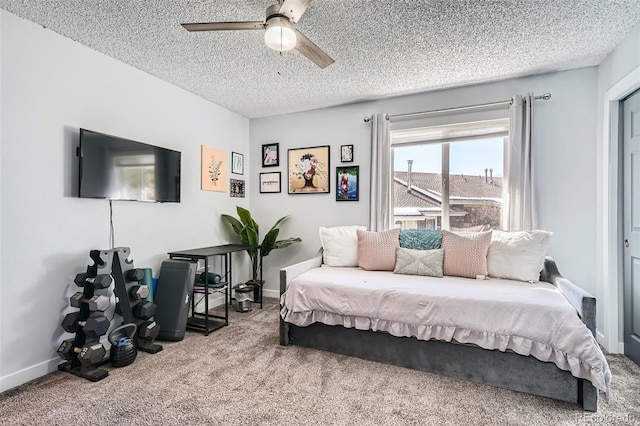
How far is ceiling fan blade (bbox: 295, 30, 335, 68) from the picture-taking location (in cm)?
200

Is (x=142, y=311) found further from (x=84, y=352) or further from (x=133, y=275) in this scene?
(x=84, y=352)

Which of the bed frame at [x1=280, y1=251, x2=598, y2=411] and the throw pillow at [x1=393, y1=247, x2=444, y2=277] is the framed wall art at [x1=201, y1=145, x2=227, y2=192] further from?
the throw pillow at [x1=393, y1=247, x2=444, y2=277]

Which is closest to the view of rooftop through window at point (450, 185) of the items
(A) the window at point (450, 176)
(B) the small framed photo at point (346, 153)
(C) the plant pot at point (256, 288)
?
(A) the window at point (450, 176)

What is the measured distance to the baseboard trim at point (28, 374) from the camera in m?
2.12

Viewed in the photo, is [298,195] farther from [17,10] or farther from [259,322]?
[17,10]

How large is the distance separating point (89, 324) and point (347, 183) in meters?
2.86

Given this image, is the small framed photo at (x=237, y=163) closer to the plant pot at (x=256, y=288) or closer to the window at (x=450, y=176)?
the plant pot at (x=256, y=288)

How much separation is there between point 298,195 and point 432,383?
2768 millimetres

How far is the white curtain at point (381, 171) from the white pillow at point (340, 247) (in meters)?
0.43

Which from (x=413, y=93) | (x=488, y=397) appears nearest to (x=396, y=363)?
(x=488, y=397)

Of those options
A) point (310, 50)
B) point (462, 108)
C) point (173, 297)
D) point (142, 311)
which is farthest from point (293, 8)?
point (173, 297)

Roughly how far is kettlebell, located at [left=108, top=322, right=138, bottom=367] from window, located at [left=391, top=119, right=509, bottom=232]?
2.84m

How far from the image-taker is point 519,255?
2.74m

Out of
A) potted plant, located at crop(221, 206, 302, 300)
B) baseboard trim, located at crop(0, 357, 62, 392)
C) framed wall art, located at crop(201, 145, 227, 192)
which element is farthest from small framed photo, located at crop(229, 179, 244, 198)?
baseboard trim, located at crop(0, 357, 62, 392)
